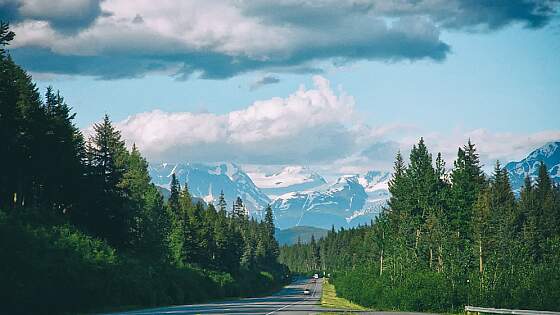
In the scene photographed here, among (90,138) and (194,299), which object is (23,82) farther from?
(194,299)

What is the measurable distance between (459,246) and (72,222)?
125ft

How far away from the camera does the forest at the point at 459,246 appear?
56.5m

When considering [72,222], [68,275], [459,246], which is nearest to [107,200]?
[72,222]

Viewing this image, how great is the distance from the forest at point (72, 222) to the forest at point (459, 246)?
2295 cm

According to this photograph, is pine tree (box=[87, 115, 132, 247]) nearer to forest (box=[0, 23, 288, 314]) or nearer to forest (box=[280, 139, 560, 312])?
forest (box=[0, 23, 288, 314])

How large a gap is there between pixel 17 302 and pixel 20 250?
8.88ft

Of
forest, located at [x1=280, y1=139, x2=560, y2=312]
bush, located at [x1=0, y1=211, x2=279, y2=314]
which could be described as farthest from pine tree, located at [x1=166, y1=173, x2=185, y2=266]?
forest, located at [x1=280, y1=139, x2=560, y2=312]

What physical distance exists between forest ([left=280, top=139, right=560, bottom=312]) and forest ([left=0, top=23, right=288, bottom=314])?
22.9m

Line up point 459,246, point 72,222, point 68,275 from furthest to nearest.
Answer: point 459,246 < point 72,222 < point 68,275

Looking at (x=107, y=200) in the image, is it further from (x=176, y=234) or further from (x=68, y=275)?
(x=176, y=234)

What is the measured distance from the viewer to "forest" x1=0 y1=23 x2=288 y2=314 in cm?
4303

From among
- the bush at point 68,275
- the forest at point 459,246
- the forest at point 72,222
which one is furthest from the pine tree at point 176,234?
the forest at point 459,246

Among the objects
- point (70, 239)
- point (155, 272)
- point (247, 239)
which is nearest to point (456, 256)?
point (155, 272)

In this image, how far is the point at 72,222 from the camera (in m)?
69.2
